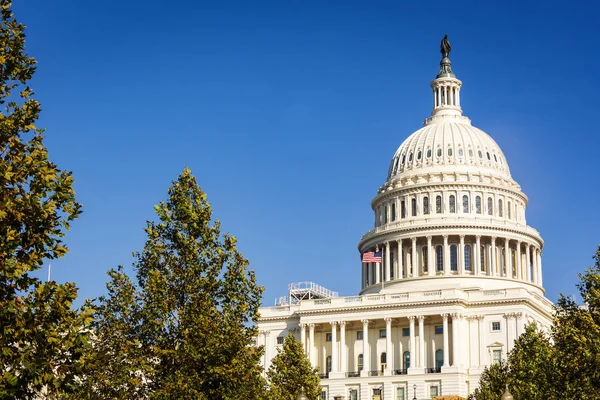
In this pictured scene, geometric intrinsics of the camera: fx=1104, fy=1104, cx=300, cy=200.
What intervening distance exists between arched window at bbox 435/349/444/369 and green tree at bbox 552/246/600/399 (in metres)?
74.9

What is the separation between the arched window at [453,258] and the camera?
527ft

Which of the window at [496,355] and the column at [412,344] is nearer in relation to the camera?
the window at [496,355]

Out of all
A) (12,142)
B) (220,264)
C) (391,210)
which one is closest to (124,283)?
(220,264)

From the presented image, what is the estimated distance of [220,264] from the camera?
56.8 m

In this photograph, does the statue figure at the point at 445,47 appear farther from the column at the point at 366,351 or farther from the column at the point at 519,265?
the column at the point at 366,351

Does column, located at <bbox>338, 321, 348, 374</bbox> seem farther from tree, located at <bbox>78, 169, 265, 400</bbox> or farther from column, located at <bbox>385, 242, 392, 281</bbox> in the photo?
tree, located at <bbox>78, 169, 265, 400</bbox>

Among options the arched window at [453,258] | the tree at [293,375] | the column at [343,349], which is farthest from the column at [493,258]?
the tree at [293,375]

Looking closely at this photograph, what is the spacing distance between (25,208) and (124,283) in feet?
80.9

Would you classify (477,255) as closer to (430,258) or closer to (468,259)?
(468,259)

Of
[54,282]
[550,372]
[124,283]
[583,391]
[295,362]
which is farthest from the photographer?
[295,362]

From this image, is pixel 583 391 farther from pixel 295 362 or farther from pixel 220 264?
pixel 295 362

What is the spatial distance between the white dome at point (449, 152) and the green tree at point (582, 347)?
341 feet

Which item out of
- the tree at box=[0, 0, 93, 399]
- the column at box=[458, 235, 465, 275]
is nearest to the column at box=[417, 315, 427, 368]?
the column at box=[458, 235, 465, 275]

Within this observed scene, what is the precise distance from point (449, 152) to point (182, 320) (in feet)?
402
